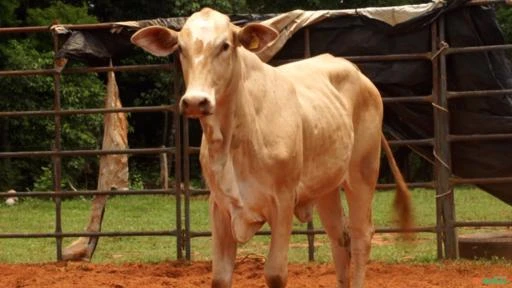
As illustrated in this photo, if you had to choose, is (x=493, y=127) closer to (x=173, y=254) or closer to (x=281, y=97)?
(x=173, y=254)

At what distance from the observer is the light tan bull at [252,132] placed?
513 centimetres

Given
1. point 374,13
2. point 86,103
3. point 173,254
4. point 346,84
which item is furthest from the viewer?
point 86,103

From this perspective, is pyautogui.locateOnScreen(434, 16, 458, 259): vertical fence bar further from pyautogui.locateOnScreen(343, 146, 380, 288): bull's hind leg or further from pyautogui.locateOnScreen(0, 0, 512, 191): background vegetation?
pyautogui.locateOnScreen(0, 0, 512, 191): background vegetation

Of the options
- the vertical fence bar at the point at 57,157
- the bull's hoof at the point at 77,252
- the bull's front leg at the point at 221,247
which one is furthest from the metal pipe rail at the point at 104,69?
the bull's front leg at the point at 221,247

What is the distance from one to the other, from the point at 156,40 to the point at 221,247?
112 centimetres

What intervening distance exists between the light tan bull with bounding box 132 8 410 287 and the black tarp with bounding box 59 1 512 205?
296 centimetres

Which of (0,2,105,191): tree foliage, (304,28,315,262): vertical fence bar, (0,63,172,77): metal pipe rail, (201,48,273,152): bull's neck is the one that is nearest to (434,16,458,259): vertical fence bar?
(304,28,315,262): vertical fence bar

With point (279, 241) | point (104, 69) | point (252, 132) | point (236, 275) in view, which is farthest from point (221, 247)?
point (104, 69)

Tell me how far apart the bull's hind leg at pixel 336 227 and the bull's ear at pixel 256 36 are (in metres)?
1.74

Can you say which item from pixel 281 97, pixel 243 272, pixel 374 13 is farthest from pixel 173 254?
pixel 281 97

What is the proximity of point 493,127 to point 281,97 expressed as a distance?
396 cm

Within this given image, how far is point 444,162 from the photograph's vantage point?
9.18 m

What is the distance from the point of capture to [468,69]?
9.28 meters

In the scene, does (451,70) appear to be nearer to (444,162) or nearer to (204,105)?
(444,162)
